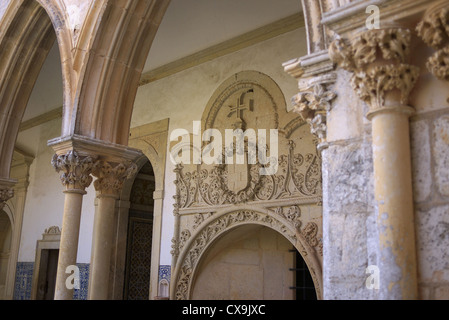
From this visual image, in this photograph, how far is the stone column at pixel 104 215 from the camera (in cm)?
455

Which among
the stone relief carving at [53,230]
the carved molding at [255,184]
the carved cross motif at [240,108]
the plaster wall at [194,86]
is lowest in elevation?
the stone relief carving at [53,230]

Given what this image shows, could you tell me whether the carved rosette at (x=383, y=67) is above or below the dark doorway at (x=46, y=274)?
above

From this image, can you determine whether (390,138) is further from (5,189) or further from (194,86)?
(194,86)

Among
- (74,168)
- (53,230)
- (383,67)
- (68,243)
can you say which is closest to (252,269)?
(68,243)

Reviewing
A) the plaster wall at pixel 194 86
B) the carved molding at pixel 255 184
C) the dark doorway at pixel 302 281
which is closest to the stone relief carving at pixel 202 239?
the carved molding at pixel 255 184

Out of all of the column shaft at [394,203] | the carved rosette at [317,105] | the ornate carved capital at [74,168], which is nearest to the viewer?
the column shaft at [394,203]

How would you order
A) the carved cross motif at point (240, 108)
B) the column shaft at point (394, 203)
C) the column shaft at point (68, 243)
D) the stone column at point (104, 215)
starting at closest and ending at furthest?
1. the column shaft at point (394, 203)
2. the column shaft at point (68, 243)
3. the stone column at point (104, 215)
4. the carved cross motif at point (240, 108)

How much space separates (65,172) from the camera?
14.5 feet

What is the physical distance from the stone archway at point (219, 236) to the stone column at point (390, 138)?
3490 millimetres

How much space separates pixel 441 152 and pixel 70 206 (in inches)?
130

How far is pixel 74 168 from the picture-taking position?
14.3 ft

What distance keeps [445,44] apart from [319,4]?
0.79 metres

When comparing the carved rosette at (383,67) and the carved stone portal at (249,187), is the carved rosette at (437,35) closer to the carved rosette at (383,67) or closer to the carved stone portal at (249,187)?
the carved rosette at (383,67)
